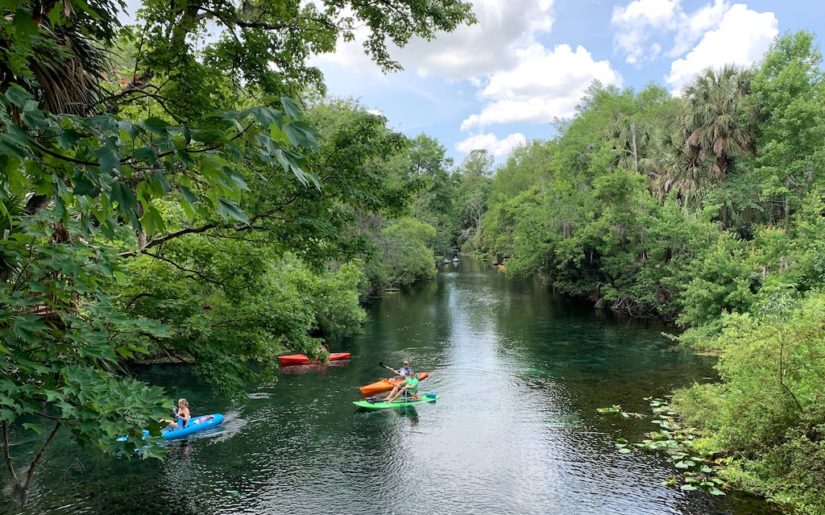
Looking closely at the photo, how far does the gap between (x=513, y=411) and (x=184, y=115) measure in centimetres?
1234

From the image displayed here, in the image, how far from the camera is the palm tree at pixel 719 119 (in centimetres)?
2525

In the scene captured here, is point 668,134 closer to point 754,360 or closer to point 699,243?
point 699,243

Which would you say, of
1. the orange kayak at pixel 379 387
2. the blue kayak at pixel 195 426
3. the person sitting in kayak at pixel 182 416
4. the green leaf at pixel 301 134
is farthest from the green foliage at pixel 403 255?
the green leaf at pixel 301 134

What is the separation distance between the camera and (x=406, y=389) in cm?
1614

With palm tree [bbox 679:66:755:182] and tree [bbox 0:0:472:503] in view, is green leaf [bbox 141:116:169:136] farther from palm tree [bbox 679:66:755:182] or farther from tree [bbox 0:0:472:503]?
palm tree [bbox 679:66:755:182]

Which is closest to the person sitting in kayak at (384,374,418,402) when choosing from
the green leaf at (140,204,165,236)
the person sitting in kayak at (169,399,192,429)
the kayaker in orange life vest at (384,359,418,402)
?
the kayaker in orange life vest at (384,359,418,402)

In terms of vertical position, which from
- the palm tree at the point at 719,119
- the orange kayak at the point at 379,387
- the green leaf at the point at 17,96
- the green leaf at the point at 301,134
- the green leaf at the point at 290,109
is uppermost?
the palm tree at the point at 719,119

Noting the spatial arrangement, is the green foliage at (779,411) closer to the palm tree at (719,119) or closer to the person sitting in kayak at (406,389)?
the person sitting in kayak at (406,389)

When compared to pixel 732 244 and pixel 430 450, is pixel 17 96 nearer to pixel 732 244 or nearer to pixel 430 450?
pixel 430 450

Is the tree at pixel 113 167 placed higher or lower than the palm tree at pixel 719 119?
lower

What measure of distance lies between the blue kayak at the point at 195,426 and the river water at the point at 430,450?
12.9 inches

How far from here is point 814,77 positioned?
23609mm

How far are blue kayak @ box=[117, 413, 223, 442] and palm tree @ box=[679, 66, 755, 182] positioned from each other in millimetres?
25031

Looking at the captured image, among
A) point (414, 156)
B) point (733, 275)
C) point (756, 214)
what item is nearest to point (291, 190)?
point (733, 275)
